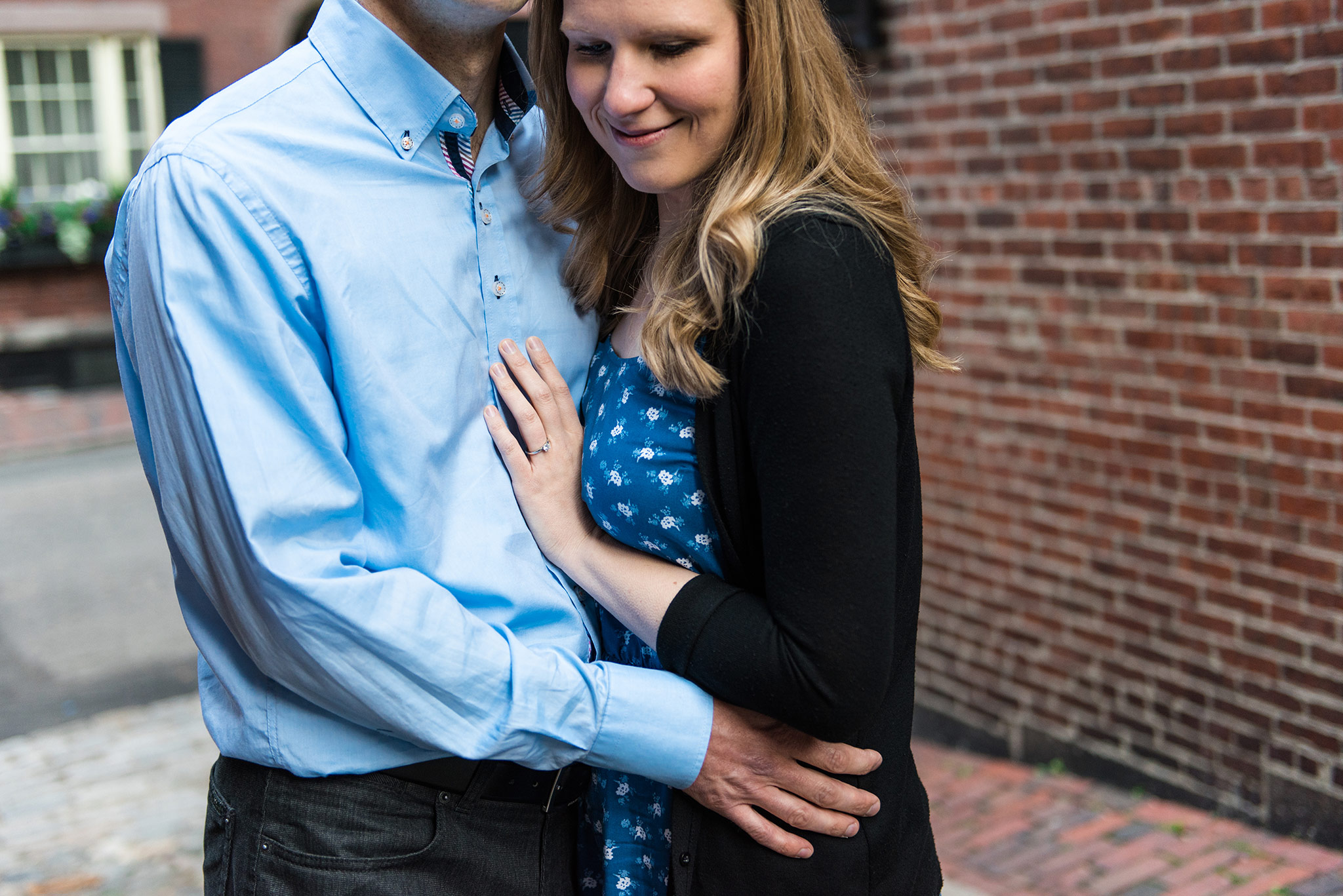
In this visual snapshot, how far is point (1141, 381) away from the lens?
3.75 metres

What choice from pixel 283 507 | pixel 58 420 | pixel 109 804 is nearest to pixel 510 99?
pixel 283 507

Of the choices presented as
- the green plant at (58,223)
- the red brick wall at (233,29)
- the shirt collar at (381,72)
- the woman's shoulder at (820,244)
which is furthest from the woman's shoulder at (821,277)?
the red brick wall at (233,29)

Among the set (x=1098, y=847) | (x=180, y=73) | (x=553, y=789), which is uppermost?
(x=180, y=73)

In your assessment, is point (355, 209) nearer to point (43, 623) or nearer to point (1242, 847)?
point (1242, 847)

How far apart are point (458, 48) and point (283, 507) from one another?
0.72 metres

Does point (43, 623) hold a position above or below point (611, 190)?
below

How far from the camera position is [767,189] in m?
1.45

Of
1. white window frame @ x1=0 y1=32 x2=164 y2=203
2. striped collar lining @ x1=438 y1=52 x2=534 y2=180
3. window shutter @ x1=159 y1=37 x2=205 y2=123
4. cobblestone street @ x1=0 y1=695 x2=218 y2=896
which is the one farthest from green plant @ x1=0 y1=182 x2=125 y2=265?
striped collar lining @ x1=438 y1=52 x2=534 y2=180

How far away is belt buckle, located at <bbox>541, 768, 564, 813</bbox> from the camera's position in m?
1.61

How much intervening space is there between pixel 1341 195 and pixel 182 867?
13.2 feet

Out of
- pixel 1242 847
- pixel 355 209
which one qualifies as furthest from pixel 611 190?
pixel 1242 847

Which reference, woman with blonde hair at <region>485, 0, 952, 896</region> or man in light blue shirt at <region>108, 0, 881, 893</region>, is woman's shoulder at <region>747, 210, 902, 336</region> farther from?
man in light blue shirt at <region>108, 0, 881, 893</region>

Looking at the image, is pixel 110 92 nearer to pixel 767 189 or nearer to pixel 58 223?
pixel 58 223

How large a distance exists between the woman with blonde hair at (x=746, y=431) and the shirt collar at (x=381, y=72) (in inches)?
8.2
